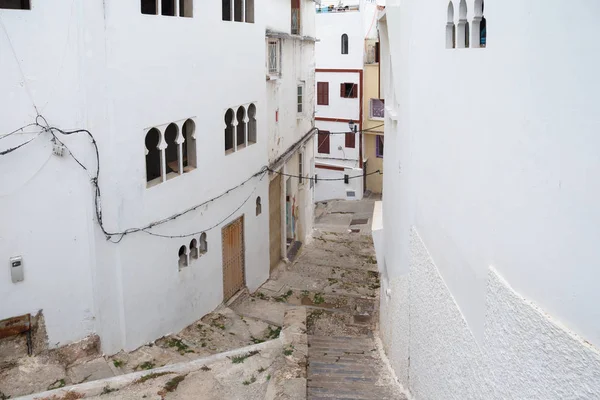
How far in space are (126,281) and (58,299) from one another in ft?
3.83

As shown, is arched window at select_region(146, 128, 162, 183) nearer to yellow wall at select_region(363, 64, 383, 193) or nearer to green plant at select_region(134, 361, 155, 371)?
green plant at select_region(134, 361, 155, 371)

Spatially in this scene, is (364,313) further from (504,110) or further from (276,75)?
(504,110)

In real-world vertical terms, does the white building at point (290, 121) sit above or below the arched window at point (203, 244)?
A: above

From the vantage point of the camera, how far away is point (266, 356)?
403 inches

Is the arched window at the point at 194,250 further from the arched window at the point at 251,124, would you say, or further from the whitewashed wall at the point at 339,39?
the whitewashed wall at the point at 339,39

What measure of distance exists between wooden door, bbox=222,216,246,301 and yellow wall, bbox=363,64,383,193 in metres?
18.4

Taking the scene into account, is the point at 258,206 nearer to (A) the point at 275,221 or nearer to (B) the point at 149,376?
(A) the point at 275,221

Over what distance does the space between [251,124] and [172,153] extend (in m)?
3.29

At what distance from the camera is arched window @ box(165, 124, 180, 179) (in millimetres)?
12312

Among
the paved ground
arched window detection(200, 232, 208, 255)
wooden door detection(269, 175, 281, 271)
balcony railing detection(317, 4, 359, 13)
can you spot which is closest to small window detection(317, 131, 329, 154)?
balcony railing detection(317, 4, 359, 13)

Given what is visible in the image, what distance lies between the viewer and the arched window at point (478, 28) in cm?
547

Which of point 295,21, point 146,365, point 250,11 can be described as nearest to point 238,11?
point 250,11

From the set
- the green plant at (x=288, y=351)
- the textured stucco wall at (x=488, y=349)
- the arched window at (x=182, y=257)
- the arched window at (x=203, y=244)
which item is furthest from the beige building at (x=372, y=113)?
the textured stucco wall at (x=488, y=349)

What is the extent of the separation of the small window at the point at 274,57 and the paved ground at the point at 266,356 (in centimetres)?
541
